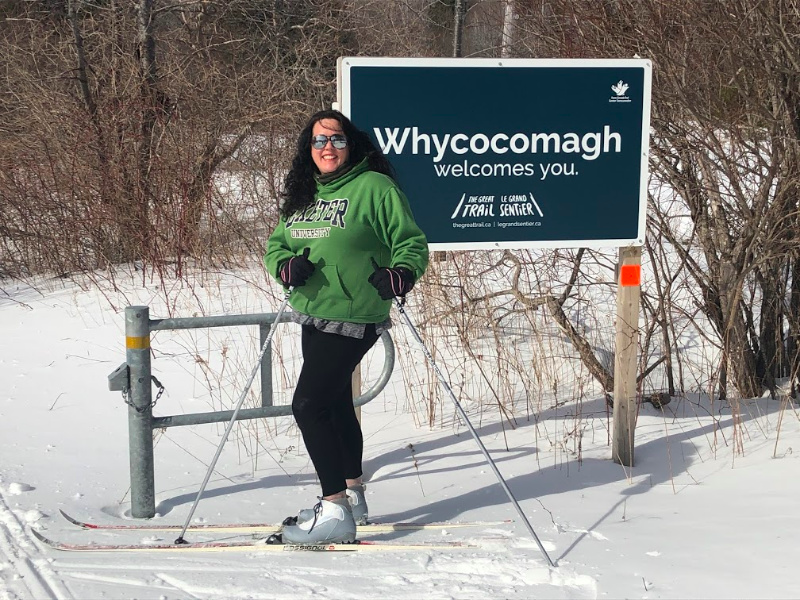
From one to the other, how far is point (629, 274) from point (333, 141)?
6.18ft

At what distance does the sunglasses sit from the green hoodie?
135 millimetres

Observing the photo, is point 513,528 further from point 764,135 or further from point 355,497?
point 764,135

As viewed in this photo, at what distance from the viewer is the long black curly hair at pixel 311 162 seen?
385 cm

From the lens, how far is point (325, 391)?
150 inches

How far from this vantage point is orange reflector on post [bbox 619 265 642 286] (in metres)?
4.89

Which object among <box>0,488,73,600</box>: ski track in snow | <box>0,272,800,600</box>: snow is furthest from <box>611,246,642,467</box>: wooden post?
<box>0,488,73,600</box>: ski track in snow

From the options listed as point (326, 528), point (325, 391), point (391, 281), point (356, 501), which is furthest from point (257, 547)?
point (391, 281)

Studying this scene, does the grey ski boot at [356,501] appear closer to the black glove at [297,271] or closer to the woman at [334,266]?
the woman at [334,266]

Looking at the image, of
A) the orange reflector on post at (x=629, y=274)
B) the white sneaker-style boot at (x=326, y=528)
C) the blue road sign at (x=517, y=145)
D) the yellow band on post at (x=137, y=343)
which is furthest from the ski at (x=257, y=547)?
the orange reflector on post at (x=629, y=274)

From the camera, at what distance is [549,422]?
19.7ft

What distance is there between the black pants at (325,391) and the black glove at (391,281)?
29 centimetres

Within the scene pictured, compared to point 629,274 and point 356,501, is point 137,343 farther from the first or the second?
point 629,274

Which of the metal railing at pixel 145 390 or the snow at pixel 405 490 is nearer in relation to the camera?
the snow at pixel 405 490

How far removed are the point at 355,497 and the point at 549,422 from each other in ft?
7.18
